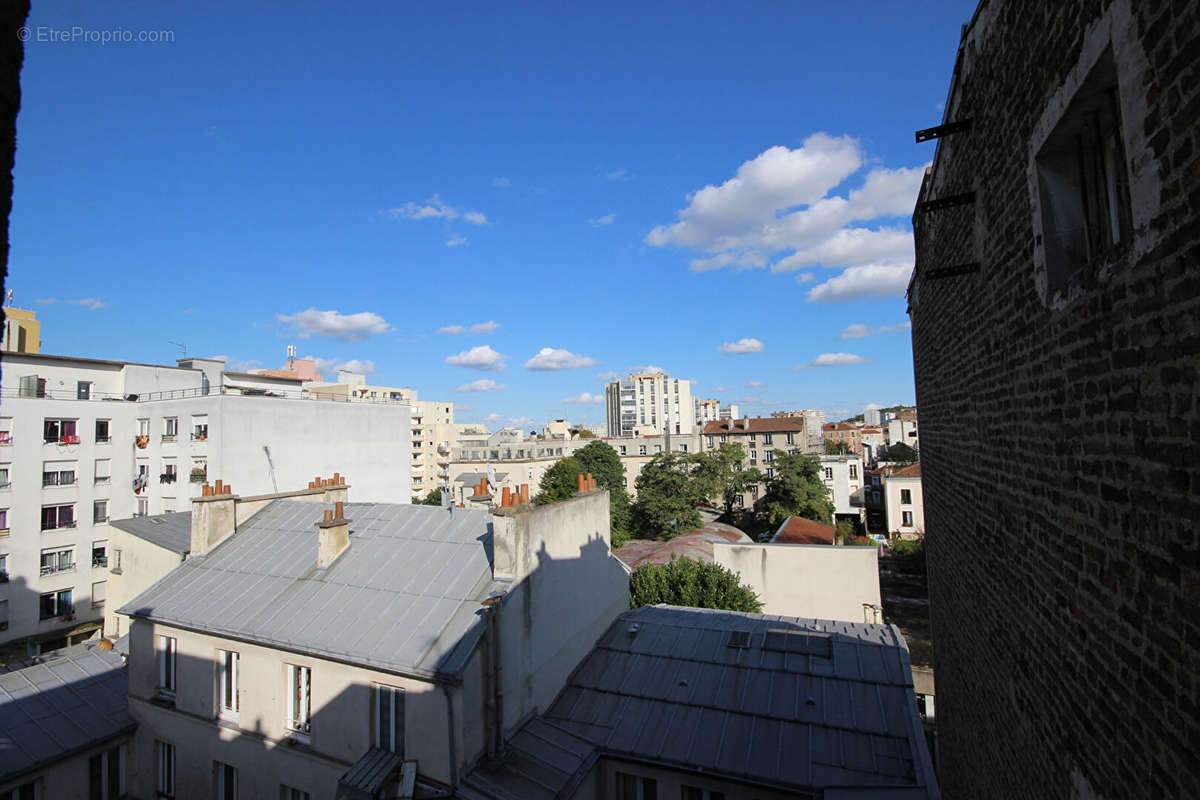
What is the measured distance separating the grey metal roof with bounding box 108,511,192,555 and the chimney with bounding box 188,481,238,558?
4.07 metres

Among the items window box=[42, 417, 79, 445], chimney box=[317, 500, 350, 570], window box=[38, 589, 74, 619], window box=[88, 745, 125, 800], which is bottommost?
window box=[38, 589, 74, 619]

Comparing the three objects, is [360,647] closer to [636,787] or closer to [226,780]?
[226,780]

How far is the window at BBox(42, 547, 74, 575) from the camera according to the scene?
961 inches

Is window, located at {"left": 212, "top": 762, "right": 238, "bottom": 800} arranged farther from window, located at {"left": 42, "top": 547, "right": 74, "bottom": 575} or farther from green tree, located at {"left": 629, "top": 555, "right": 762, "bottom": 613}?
window, located at {"left": 42, "top": 547, "right": 74, "bottom": 575}

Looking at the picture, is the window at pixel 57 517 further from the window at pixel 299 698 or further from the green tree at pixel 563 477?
the green tree at pixel 563 477

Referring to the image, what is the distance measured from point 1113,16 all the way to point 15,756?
1468cm

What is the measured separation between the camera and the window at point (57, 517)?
2445 cm

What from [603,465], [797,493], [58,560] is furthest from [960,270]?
[603,465]

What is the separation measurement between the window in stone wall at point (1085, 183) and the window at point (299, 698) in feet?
33.1

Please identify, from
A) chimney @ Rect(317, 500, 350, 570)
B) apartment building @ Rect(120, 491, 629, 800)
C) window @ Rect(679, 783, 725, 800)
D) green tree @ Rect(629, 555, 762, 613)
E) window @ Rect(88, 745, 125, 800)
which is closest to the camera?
apartment building @ Rect(120, 491, 629, 800)

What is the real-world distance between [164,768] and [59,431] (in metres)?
21.9

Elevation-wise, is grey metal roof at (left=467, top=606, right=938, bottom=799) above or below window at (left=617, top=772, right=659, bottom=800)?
above

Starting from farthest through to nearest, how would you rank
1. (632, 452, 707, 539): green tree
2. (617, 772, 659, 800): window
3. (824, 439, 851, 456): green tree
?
(824, 439, 851, 456): green tree → (632, 452, 707, 539): green tree → (617, 772, 659, 800): window

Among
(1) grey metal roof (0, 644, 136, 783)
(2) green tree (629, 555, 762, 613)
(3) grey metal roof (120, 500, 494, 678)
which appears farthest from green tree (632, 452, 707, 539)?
(1) grey metal roof (0, 644, 136, 783)
